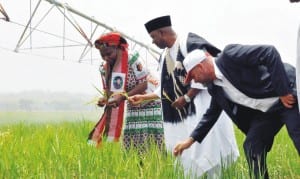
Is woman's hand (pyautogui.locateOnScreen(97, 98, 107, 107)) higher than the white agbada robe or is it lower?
higher

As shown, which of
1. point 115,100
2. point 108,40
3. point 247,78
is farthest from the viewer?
point 115,100

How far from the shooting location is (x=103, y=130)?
3.80 meters

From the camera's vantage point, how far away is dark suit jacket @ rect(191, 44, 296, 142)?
94.9 inches

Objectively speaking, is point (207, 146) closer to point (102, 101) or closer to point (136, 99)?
point (136, 99)

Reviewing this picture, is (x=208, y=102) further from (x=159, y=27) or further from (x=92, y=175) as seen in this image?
(x=92, y=175)

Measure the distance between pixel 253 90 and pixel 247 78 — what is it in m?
0.07

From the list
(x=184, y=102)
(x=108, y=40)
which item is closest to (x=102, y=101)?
(x=108, y=40)

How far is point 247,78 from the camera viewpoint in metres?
2.58

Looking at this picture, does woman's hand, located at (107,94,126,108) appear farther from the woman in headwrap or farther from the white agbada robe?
the white agbada robe

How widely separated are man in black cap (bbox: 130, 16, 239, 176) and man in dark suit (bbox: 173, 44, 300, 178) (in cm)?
26

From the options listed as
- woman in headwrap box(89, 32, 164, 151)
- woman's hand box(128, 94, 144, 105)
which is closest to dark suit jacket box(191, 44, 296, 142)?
woman's hand box(128, 94, 144, 105)

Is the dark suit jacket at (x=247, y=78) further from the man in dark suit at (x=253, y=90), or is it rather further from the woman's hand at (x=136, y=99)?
the woman's hand at (x=136, y=99)

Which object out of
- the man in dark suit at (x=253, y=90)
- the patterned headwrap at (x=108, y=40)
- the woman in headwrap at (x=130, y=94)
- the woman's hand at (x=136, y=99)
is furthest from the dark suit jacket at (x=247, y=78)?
the patterned headwrap at (x=108, y=40)

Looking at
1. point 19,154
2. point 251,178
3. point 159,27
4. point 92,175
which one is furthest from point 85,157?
point 159,27
